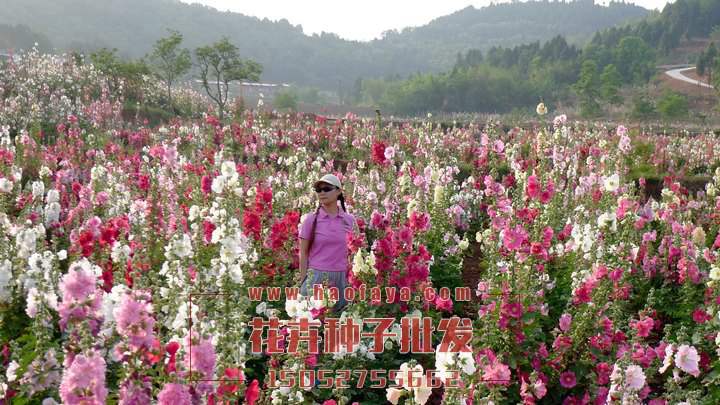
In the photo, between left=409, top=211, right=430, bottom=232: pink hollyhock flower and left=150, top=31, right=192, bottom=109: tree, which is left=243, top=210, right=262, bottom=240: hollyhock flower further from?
left=150, top=31, right=192, bottom=109: tree

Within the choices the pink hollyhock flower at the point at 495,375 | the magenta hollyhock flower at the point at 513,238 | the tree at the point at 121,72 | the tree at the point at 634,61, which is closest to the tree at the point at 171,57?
the tree at the point at 121,72

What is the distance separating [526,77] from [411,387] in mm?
90110

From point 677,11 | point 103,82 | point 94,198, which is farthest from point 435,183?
point 677,11

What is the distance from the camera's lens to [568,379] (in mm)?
3826

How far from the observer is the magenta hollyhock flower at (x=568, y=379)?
3.81m

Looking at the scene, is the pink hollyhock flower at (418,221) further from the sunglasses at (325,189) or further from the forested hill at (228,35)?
the forested hill at (228,35)

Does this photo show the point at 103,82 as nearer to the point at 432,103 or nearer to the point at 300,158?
the point at 300,158

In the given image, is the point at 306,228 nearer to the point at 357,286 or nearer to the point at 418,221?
the point at 357,286

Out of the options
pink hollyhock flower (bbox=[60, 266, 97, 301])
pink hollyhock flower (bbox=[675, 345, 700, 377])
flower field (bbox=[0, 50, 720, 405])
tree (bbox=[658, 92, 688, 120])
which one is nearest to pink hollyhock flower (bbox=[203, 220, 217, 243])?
flower field (bbox=[0, 50, 720, 405])

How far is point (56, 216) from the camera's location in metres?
5.64

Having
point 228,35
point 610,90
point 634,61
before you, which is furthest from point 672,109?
point 228,35

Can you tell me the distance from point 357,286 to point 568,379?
147cm

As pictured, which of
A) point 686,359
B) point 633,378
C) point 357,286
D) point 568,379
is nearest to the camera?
point 633,378

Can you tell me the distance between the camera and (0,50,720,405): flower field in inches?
91.0
